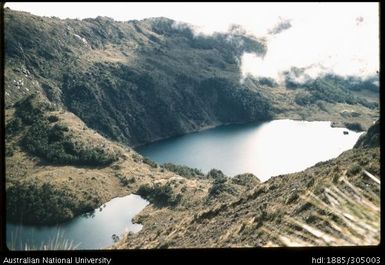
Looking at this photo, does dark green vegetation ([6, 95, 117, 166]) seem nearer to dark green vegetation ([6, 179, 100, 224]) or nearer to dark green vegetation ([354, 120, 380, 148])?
dark green vegetation ([6, 179, 100, 224])

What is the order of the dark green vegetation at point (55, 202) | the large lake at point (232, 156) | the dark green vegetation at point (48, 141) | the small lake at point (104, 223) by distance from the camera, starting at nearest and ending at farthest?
the small lake at point (104, 223)
the dark green vegetation at point (55, 202)
the large lake at point (232, 156)
the dark green vegetation at point (48, 141)

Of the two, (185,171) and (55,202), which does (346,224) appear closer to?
(55,202)

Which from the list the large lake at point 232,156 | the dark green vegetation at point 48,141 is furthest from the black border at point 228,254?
the dark green vegetation at point 48,141

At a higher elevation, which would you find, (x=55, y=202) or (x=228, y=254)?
(x=228, y=254)

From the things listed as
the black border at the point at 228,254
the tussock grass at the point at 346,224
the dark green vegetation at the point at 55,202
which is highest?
the tussock grass at the point at 346,224

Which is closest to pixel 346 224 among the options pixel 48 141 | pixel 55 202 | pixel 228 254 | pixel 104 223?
pixel 228 254

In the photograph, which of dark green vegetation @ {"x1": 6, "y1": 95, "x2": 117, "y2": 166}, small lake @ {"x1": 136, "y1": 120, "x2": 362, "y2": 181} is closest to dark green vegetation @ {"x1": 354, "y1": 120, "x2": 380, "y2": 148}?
small lake @ {"x1": 136, "y1": 120, "x2": 362, "y2": 181}

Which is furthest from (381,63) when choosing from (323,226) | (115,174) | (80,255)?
(115,174)

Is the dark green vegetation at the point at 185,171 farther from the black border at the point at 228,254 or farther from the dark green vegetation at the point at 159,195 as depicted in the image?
the black border at the point at 228,254

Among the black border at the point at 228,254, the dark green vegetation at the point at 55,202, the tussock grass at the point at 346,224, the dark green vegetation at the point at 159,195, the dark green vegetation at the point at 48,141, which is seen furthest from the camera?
the dark green vegetation at the point at 48,141
